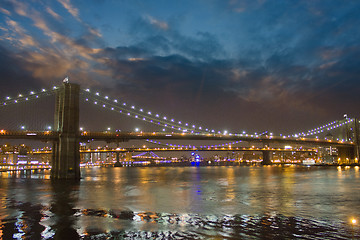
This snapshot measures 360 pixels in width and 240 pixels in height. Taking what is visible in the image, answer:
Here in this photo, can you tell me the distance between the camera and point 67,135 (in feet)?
140

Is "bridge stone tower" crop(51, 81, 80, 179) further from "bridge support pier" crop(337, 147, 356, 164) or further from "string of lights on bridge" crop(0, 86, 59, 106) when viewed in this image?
"bridge support pier" crop(337, 147, 356, 164)

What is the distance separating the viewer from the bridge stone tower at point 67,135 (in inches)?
1676

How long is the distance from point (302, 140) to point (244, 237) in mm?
94930

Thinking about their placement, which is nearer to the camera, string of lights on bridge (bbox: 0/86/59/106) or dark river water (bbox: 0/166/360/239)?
dark river water (bbox: 0/166/360/239)

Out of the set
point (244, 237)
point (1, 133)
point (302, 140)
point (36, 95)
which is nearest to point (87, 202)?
point (244, 237)

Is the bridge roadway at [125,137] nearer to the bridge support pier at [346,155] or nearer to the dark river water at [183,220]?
the bridge support pier at [346,155]

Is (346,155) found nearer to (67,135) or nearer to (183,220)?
(67,135)

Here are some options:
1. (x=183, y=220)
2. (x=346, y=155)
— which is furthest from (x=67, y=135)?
(x=346, y=155)

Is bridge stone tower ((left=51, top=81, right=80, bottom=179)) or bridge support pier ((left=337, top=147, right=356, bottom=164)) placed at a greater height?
bridge stone tower ((left=51, top=81, right=80, bottom=179))

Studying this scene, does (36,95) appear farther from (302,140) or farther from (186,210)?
(302,140)

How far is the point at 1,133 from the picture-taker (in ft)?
149

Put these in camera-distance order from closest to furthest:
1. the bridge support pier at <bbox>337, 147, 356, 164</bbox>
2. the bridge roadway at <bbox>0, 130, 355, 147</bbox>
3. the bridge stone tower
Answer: the bridge stone tower, the bridge roadway at <bbox>0, 130, 355, 147</bbox>, the bridge support pier at <bbox>337, 147, 356, 164</bbox>

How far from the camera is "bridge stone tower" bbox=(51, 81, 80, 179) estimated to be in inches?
1676

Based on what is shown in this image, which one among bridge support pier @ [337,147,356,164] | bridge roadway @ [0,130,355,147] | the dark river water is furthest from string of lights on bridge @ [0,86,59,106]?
bridge support pier @ [337,147,356,164]
